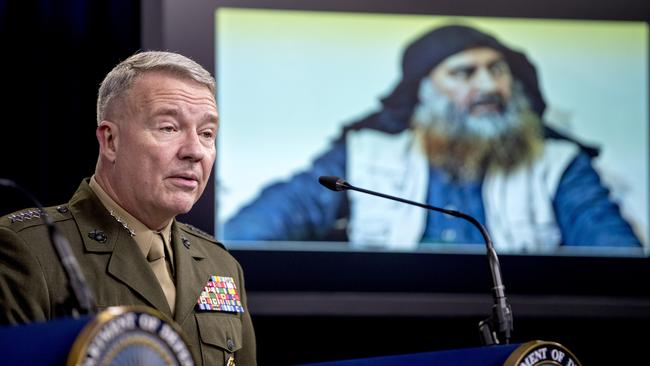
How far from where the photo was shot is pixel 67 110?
414 cm

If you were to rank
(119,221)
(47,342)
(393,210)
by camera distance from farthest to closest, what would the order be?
(393,210), (119,221), (47,342)

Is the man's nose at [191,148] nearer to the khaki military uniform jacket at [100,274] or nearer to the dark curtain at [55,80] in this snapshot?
the khaki military uniform jacket at [100,274]

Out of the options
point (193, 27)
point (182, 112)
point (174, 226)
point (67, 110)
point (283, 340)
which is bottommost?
point (283, 340)

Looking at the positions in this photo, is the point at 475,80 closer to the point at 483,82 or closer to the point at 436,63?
the point at 483,82

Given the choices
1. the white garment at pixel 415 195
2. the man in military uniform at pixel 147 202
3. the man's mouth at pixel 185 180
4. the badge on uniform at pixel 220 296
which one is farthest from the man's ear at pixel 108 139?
the white garment at pixel 415 195

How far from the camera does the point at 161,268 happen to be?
2.29 metres

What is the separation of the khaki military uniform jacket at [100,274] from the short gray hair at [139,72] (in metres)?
0.21

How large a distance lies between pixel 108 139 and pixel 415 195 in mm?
2002

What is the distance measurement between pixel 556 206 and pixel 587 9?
830mm

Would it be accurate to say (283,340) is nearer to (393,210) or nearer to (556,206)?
(393,210)

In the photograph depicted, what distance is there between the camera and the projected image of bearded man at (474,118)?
4.17 m

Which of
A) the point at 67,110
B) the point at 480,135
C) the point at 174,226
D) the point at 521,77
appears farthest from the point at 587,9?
the point at 174,226

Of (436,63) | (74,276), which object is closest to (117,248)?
(74,276)

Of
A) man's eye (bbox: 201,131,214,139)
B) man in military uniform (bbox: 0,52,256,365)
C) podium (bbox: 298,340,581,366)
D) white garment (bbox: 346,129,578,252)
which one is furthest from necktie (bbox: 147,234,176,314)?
white garment (bbox: 346,129,578,252)
